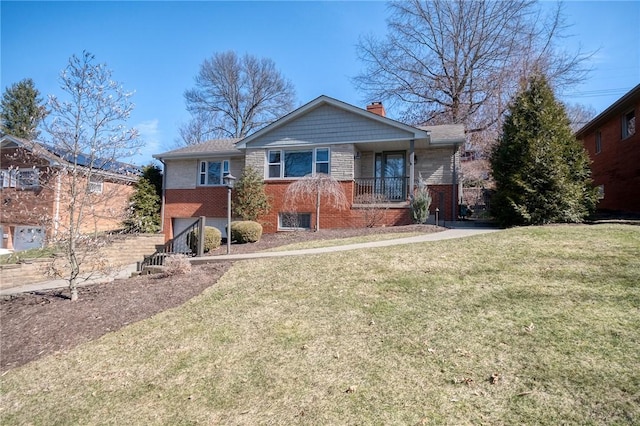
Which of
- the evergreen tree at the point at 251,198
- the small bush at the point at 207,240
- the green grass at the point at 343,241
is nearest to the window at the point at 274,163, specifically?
the evergreen tree at the point at 251,198

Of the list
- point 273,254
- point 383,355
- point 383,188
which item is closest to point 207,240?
point 273,254

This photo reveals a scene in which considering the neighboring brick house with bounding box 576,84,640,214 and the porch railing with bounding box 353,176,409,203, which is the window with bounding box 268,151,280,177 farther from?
the neighboring brick house with bounding box 576,84,640,214

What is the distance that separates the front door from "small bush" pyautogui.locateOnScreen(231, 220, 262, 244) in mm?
5697

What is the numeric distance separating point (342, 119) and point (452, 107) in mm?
14437

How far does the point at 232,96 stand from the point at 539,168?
3237 centimetres

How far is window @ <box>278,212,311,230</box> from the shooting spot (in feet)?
52.8

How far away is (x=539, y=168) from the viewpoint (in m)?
11.2

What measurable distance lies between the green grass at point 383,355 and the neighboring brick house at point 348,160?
327 inches

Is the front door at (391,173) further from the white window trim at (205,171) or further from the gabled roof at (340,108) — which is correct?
the white window trim at (205,171)

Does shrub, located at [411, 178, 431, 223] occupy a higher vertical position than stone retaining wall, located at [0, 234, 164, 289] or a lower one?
higher

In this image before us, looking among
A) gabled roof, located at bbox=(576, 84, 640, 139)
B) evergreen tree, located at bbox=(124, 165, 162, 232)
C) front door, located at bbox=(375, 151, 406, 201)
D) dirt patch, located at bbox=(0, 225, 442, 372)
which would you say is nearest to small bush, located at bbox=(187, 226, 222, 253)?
dirt patch, located at bbox=(0, 225, 442, 372)

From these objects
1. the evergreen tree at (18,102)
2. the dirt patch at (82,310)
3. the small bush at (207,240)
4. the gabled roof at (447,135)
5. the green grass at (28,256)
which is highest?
the evergreen tree at (18,102)

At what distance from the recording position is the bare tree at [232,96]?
37.2 metres

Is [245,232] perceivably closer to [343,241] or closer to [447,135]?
[343,241]
